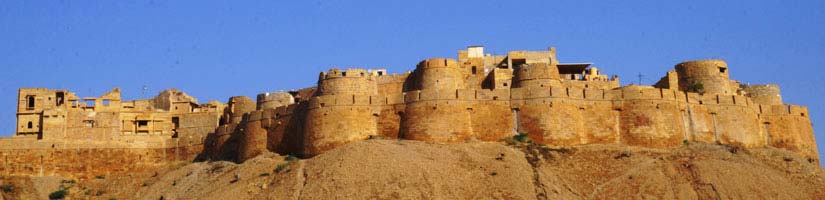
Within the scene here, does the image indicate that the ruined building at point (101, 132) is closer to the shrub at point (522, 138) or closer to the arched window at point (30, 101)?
the arched window at point (30, 101)

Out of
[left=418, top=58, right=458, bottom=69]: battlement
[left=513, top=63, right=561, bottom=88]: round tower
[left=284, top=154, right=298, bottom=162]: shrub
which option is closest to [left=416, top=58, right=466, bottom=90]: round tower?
[left=418, top=58, right=458, bottom=69]: battlement

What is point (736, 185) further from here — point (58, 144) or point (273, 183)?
point (58, 144)

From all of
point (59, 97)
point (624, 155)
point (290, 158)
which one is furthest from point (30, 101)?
point (624, 155)

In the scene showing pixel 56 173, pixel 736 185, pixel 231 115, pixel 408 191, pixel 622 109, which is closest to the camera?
pixel 408 191

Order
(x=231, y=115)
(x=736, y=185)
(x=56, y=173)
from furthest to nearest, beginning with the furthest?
(x=231, y=115) → (x=56, y=173) → (x=736, y=185)

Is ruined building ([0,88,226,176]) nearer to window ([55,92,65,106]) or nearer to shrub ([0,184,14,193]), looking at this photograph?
window ([55,92,65,106])

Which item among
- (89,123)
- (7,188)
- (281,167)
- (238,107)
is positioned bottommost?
(7,188)

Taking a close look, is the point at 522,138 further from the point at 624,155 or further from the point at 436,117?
the point at 624,155

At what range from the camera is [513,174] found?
173 feet

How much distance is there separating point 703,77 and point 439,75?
45.1 ft

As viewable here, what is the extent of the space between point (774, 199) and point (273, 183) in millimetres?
21434

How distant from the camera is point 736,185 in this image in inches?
2132

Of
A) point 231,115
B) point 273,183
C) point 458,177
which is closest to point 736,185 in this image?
point 458,177

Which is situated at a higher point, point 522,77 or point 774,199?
point 522,77
